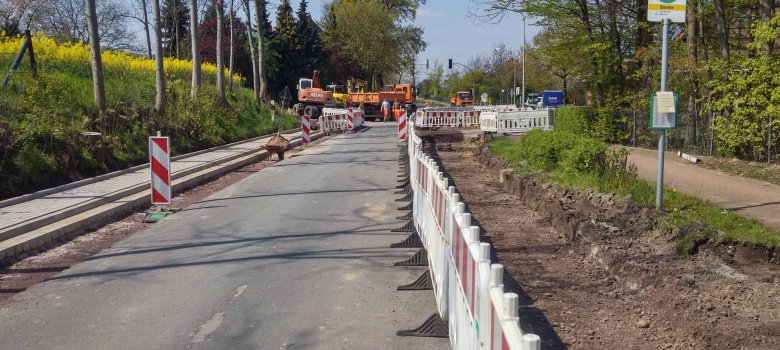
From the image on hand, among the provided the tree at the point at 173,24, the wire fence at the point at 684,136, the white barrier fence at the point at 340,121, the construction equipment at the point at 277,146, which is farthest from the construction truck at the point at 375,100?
the construction equipment at the point at 277,146

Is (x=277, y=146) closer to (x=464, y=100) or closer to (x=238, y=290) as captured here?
(x=238, y=290)

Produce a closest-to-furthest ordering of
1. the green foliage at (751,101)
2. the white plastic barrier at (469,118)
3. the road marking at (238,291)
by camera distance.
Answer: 1. the road marking at (238,291)
2. the green foliage at (751,101)
3. the white plastic barrier at (469,118)

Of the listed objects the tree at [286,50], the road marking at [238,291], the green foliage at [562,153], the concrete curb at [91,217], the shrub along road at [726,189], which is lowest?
the road marking at [238,291]

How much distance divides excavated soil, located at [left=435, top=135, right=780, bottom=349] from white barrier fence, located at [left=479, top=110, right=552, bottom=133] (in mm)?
21888

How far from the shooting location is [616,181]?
10578mm

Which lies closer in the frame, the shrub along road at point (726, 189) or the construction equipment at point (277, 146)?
the shrub along road at point (726, 189)

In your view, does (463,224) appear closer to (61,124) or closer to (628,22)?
(61,124)

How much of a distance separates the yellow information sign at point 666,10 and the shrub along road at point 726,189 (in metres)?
2.80

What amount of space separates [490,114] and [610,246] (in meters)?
24.5

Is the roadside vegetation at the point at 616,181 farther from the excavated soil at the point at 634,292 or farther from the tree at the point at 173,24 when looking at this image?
the tree at the point at 173,24

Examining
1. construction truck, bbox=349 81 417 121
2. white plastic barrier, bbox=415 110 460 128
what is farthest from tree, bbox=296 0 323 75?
white plastic barrier, bbox=415 110 460 128

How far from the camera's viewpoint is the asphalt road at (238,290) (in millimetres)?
5828

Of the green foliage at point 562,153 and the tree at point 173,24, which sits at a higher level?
the tree at point 173,24

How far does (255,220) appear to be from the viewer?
1105 cm
